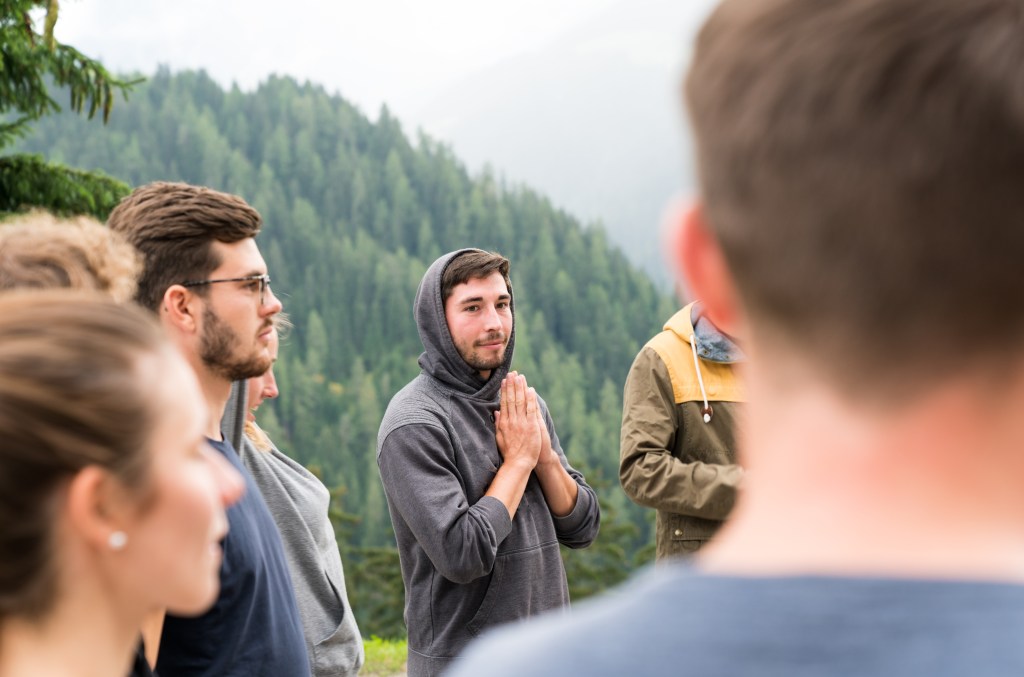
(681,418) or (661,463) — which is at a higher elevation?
(681,418)

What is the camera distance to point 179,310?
2.64m

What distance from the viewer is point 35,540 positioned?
1.29m

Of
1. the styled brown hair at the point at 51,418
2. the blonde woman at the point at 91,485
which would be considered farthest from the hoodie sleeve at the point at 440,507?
the styled brown hair at the point at 51,418

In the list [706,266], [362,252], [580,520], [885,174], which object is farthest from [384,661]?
[362,252]

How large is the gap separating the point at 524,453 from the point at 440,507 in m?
0.39

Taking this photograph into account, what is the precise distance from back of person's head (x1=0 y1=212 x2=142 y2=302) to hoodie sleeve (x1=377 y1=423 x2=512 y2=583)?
5.01 feet

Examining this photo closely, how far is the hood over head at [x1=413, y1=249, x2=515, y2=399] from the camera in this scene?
3811mm

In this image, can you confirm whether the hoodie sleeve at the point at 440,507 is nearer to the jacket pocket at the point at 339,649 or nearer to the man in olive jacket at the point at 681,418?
the jacket pocket at the point at 339,649

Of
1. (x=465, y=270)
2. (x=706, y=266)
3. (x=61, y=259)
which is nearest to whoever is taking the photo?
(x=706, y=266)

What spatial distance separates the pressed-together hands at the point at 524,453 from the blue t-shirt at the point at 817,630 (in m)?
2.89

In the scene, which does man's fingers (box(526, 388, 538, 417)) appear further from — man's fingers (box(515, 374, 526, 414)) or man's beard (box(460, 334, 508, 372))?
man's beard (box(460, 334, 508, 372))

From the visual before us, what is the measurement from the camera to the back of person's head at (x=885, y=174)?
25.5 inches

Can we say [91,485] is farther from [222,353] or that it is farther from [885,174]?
[222,353]

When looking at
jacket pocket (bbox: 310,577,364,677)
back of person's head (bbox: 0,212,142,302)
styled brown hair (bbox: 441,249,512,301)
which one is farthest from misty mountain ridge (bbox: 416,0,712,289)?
back of person's head (bbox: 0,212,142,302)
